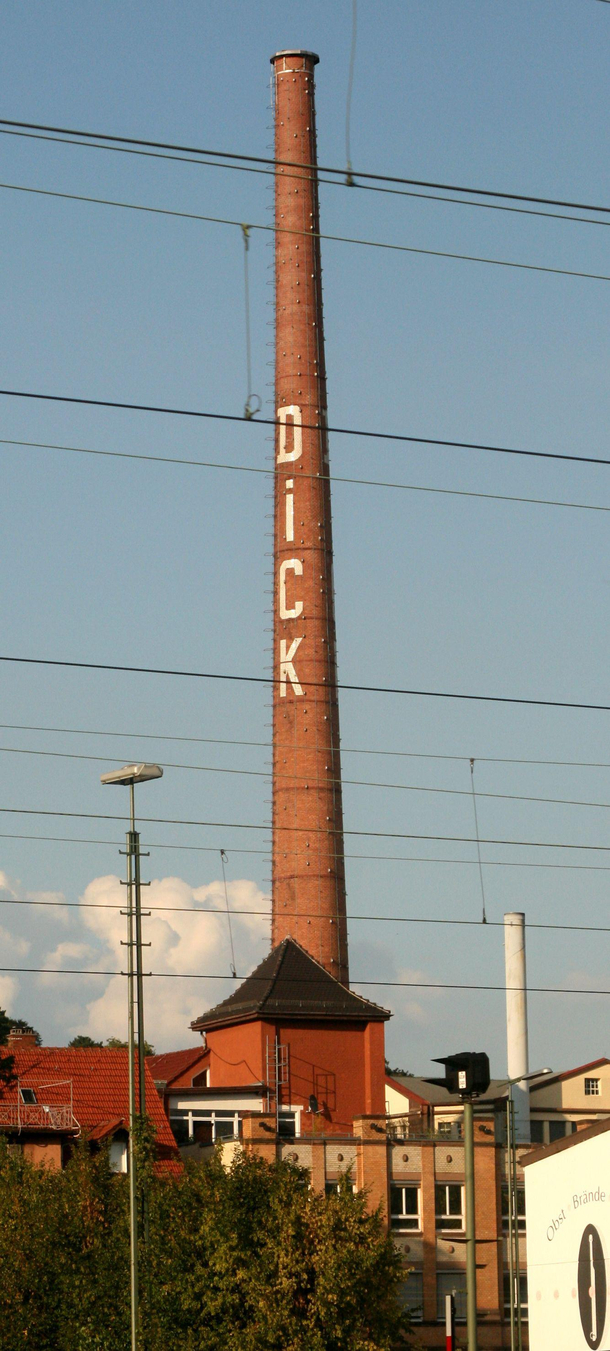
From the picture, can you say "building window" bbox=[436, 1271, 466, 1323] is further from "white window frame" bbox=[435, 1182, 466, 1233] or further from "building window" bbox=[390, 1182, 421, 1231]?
"building window" bbox=[390, 1182, 421, 1231]

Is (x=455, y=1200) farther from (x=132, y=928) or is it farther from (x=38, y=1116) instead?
(x=132, y=928)

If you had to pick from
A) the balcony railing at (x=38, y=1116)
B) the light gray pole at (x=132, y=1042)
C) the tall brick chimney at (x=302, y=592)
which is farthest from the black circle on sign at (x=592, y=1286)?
the tall brick chimney at (x=302, y=592)

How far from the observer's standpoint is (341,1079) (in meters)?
55.2

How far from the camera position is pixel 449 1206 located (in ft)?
168

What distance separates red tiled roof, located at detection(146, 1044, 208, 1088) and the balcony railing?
37.7 feet

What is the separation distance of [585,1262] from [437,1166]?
23.9m

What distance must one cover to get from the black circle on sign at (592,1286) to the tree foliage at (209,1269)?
5374 millimetres

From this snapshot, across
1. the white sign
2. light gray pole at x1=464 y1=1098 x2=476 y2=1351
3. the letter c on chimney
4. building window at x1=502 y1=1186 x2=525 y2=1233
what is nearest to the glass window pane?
building window at x1=502 y1=1186 x2=525 y2=1233

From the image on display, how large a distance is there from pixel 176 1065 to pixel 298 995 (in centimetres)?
1147

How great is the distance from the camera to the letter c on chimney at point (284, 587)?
58.2 m

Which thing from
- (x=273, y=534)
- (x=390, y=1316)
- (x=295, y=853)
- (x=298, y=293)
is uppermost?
(x=298, y=293)

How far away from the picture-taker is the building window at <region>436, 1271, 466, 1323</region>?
49375 mm

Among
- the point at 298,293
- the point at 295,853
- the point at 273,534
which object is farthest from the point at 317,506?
the point at 295,853

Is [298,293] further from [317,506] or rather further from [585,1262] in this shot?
[585,1262]
